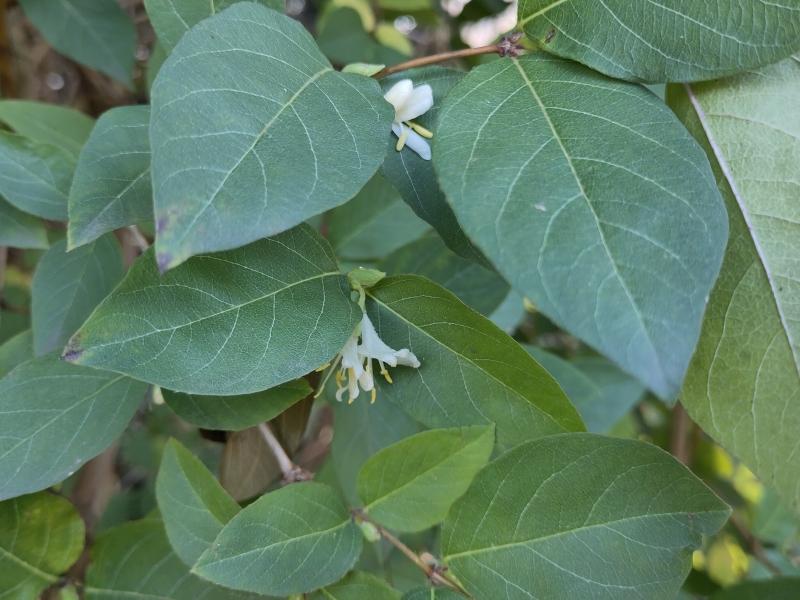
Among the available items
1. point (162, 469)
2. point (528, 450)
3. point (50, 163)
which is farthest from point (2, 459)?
point (528, 450)

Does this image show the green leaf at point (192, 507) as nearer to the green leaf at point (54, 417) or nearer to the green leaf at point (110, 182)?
the green leaf at point (54, 417)

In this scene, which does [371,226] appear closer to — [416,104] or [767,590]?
[416,104]

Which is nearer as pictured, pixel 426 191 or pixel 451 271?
pixel 426 191

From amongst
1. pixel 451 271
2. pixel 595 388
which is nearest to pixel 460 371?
pixel 451 271

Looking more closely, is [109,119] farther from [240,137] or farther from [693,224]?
[693,224]

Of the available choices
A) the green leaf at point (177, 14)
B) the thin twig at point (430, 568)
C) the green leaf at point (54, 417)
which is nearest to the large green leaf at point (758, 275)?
the thin twig at point (430, 568)

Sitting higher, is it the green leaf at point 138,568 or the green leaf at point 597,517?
the green leaf at point 597,517
